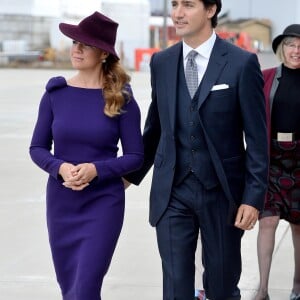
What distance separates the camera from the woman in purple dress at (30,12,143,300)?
360cm

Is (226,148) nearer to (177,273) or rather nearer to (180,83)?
(180,83)

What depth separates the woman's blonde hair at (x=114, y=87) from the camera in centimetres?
361

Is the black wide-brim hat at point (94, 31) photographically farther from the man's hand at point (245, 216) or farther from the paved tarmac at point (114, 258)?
the paved tarmac at point (114, 258)

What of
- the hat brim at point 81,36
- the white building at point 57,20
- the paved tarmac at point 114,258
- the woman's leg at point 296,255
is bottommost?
the white building at point 57,20

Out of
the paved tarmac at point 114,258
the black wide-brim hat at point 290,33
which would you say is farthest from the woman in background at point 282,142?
the paved tarmac at point 114,258

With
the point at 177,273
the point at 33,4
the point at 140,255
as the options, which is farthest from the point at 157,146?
the point at 33,4

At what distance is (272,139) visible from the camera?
4.62 m

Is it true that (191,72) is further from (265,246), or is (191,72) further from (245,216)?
(265,246)

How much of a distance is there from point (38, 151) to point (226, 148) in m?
0.87

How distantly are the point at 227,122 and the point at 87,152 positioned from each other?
2.13ft

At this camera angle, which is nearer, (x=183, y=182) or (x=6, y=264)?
(x=183, y=182)

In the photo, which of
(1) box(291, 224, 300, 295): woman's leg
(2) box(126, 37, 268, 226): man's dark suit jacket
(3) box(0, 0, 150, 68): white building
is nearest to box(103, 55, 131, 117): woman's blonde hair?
(2) box(126, 37, 268, 226): man's dark suit jacket

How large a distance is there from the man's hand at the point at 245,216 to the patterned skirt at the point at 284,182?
3.52ft

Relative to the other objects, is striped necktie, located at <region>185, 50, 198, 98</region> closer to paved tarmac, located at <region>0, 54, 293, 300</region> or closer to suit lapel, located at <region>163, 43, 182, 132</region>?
suit lapel, located at <region>163, 43, 182, 132</region>
